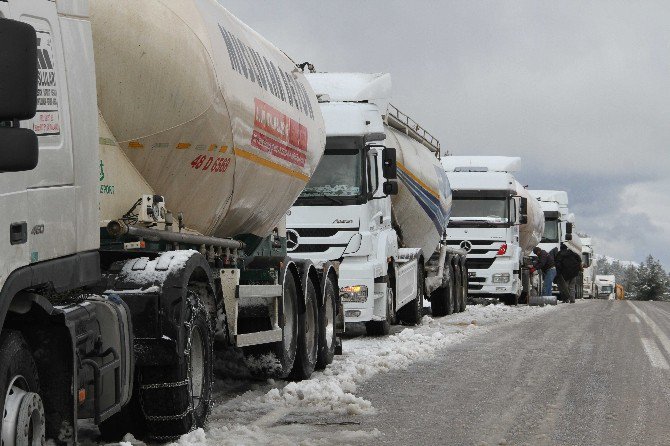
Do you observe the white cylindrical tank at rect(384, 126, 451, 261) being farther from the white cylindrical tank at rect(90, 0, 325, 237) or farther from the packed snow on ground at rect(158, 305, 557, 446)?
the white cylindrical tank at rect(90, 0, 325, 237)

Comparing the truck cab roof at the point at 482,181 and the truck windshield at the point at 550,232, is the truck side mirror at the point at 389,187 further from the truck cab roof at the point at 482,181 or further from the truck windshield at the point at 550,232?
the truck windshield at the point at 550,232

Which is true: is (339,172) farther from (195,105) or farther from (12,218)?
(12,218)

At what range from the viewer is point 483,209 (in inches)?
1118

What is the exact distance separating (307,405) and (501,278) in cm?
1984

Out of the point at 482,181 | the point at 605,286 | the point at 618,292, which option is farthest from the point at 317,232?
the point at 618,292

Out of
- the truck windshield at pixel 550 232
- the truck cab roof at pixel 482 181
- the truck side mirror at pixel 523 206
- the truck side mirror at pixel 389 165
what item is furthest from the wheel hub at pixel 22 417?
the truck windshield at pixel 550 232

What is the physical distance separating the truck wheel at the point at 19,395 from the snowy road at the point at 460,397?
206 cm

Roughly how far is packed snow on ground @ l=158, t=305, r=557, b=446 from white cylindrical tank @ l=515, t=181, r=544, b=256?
66.0ft

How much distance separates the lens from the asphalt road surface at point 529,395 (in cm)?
790

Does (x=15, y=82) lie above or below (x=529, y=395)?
above

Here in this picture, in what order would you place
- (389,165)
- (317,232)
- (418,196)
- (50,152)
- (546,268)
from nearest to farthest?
(50,152) → (317,232) → (389,165) → (418,196) → (546,268)

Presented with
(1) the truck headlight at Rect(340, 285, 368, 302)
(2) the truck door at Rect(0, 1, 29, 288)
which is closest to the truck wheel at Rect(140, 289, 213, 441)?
(2) the truck door at Rect(0, 1, 29, 288)

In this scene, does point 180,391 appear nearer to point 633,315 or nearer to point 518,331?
point 518,331

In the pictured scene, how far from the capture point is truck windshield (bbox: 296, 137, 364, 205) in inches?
616
